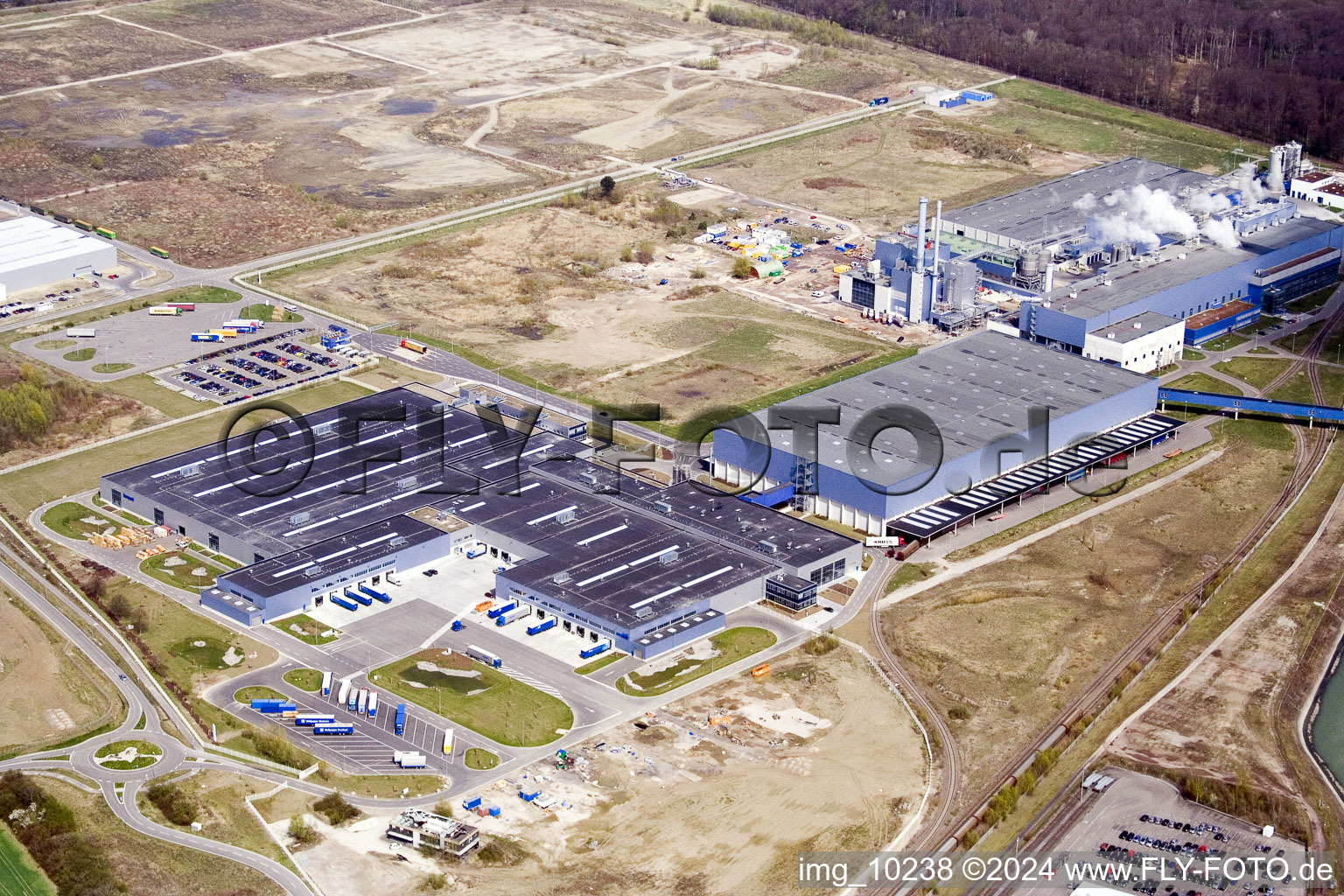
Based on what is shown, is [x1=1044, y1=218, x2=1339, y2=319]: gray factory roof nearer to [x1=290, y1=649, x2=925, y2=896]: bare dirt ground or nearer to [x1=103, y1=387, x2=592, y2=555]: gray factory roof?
[x1=103, y1=387, x2=592, y2=555]: gray factory roof

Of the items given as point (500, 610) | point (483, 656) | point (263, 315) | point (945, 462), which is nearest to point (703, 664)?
point (483, 656)

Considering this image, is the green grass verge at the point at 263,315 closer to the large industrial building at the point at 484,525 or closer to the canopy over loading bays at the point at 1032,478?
the large industrial building at the point at 484,525

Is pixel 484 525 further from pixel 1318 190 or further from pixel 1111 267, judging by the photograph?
pixel 1318 190

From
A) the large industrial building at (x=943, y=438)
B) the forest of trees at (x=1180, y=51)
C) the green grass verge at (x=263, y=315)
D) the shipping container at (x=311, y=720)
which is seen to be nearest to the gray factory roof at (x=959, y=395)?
the large industrial building at (x=943, y=438)

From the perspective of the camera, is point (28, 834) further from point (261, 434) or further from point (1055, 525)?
point (1055, 525)

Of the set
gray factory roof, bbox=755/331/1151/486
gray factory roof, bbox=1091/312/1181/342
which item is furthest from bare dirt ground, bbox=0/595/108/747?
gray factory roof, bbox=1091/312/1181/342
